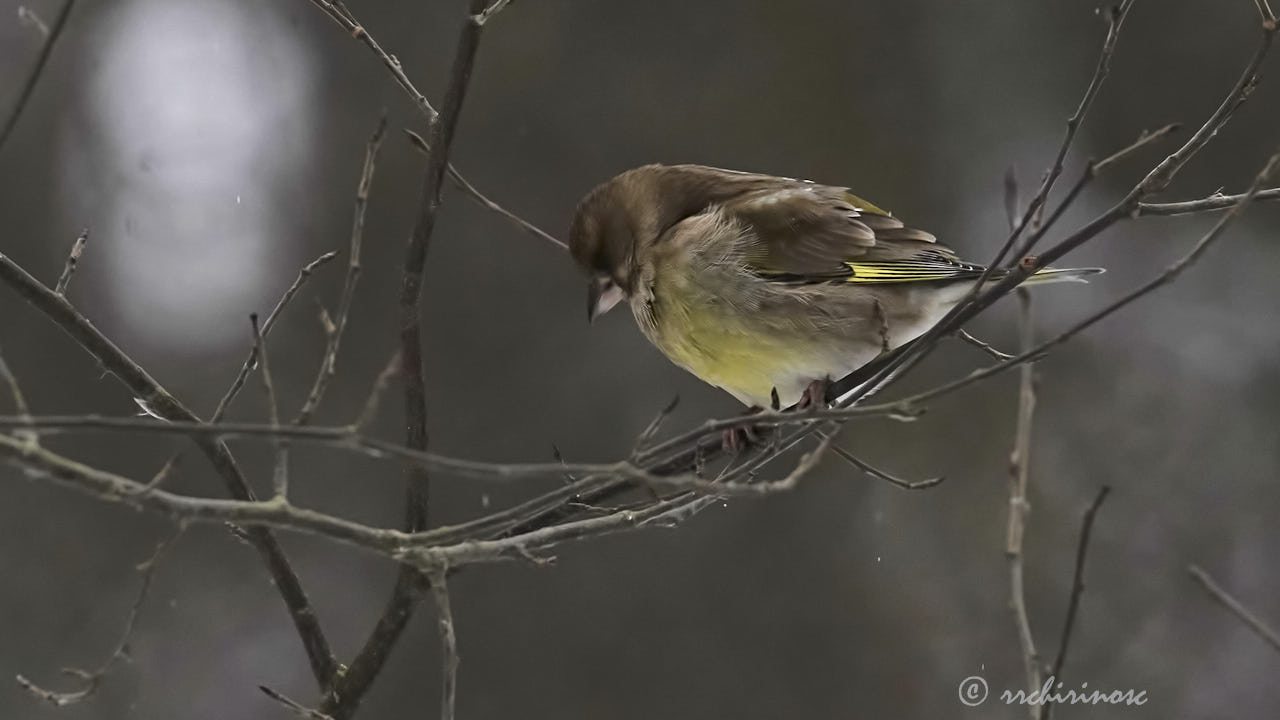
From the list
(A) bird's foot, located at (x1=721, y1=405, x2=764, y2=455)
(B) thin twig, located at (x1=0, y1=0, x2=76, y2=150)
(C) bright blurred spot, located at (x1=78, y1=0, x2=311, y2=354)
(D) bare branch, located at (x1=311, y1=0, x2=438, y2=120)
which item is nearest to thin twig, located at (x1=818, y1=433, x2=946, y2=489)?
(A) bird's foot, located at (x1=721, y1=405, x2=764, y2=455)

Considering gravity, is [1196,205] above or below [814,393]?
below

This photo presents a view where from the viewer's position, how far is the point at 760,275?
311cm

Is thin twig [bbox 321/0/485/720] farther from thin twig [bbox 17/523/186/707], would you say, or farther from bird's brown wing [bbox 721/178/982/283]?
bird's brown wing [bbox 721/178/982/283]

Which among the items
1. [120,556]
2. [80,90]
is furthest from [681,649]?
[80,90]

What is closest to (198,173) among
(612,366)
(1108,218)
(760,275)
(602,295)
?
(612,366)

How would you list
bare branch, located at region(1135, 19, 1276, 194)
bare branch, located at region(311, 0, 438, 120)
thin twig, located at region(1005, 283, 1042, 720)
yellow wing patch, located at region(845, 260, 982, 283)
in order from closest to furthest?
1. thin twig, located at region(1005, 283, 1042, 720)
2. bare branch, located at region(1135, 19, 1276, 194)
3. bare branch, located at region(311, 0, 438, 120)
4. yellow wing patch, located at region(845, 260, 982, 283)

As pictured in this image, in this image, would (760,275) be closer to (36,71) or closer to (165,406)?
(165,406)

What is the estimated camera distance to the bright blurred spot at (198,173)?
525 centimetres

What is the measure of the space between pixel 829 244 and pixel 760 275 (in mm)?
232

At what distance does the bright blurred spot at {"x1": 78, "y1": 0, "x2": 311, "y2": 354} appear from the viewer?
5250 millimetres

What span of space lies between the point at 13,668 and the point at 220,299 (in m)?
1.69

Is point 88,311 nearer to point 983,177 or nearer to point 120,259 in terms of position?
point 120,259

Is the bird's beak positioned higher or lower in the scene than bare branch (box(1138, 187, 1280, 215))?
higher

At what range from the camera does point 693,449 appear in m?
2.30
